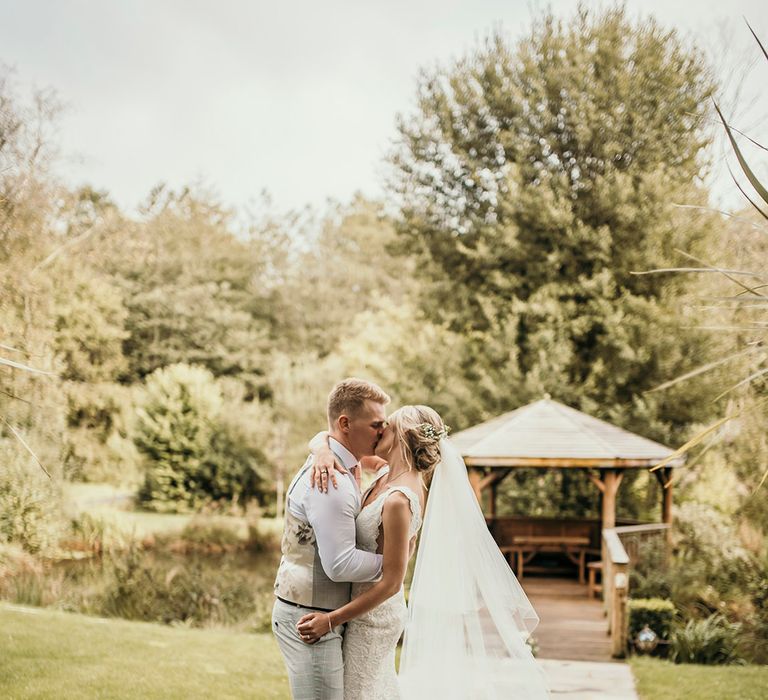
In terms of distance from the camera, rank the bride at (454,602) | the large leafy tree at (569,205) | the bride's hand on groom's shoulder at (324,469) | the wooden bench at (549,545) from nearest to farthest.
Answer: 1. the bride's hand on groom's shoulder at (324,469)
2. the bride at (454,602)
3. the wooden bench at (549,545)
4. the large leafy tree at (569,205)

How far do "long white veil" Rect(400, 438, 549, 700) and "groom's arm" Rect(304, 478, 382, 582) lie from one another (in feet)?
2.90

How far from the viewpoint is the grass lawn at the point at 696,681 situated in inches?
301

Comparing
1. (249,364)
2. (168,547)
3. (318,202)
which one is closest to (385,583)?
→ (168,547)

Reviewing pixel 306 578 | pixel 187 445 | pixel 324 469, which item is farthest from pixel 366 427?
pixel 187 445

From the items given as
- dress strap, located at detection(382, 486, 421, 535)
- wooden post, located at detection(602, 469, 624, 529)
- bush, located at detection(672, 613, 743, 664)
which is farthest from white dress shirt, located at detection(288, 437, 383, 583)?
wooden post, located at detection(602, 469, 624, 529)

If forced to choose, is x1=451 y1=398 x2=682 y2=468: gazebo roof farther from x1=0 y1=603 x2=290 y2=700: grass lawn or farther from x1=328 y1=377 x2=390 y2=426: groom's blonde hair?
x1=328 y1=377 x2=390 y2=426: groom's blonde hair

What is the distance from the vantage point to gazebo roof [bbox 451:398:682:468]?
468 inches

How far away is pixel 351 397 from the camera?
3305mm

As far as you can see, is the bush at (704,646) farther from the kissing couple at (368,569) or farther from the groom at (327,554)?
the groom at (327,554)

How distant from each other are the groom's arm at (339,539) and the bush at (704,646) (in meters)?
8.00

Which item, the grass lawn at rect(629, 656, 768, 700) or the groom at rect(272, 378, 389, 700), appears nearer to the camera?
the groom at rect(272, 378, 389, 700)

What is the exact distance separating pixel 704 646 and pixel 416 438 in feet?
26.3

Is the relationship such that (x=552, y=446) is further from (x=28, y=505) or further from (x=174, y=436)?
(x=174, y=436)

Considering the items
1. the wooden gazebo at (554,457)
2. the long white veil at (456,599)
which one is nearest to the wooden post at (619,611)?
the wooden gazebo at (554,457)
